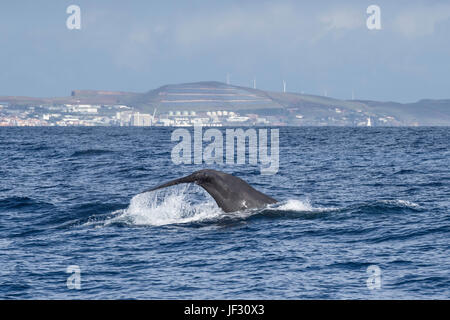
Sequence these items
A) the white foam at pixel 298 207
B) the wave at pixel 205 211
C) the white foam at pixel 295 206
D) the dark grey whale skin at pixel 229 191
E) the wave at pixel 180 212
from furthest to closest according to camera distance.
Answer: the white foam at pixel 295 206, the white foam at pixel 298 207, the wave at pixel 205 211, the wave at pixel 180 212, the dark grey whale skin at pixel 229 191

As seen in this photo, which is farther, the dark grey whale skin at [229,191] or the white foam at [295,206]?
the white foam at [295,206]

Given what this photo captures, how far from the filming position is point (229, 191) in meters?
16.0

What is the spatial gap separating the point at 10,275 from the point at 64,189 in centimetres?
1421

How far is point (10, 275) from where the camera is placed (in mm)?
11828

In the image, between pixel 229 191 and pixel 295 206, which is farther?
pixel 295 206

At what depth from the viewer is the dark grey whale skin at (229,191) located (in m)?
15.6

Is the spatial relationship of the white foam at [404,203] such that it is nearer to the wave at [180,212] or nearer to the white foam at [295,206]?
the wave at [180,212]

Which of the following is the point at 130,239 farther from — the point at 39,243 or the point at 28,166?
the point at 28,166

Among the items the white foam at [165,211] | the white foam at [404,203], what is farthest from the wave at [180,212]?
the white foam at [404,203]

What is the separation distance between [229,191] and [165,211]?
10.4ft

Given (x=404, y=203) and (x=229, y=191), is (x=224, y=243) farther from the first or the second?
(x=404, y=203)

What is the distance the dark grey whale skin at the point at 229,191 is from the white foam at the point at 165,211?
628mm

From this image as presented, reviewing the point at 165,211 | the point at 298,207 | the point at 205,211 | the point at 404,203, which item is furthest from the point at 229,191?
the point at 404,203
